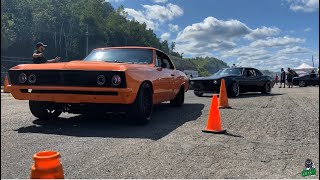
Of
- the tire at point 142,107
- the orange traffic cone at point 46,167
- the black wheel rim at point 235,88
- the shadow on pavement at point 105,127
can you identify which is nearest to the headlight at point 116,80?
the tire at point 142,107

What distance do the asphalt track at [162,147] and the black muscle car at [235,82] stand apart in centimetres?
616

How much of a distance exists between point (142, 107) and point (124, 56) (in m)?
1.64

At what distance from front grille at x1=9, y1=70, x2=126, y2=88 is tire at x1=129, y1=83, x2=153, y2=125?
50 centimetres

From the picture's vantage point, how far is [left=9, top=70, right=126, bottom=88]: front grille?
5.50m

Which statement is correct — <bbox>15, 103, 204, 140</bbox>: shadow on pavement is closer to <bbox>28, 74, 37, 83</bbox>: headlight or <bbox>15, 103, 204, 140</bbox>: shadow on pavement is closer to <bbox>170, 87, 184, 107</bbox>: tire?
<bbox>28, 74, 37, 83</bbox>: headlight

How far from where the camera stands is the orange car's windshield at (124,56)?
7125 mm

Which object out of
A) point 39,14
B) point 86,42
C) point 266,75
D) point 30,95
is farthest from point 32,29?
point 30,95

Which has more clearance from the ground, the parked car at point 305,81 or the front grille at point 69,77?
the front grille at point 69,77

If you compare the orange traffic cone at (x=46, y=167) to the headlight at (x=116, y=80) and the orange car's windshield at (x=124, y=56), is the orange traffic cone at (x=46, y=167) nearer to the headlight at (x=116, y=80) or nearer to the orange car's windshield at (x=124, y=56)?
the headlight at (x=116, y=80)

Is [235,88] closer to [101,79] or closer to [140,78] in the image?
[140,78]

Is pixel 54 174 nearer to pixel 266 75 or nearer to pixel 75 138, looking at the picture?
pixel 75 138

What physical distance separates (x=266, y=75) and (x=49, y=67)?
40.4ft

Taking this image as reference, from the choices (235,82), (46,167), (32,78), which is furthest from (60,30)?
(46,167)

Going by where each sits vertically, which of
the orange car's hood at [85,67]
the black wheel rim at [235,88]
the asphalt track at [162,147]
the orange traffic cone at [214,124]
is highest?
the orange car's hood at [85,67]
